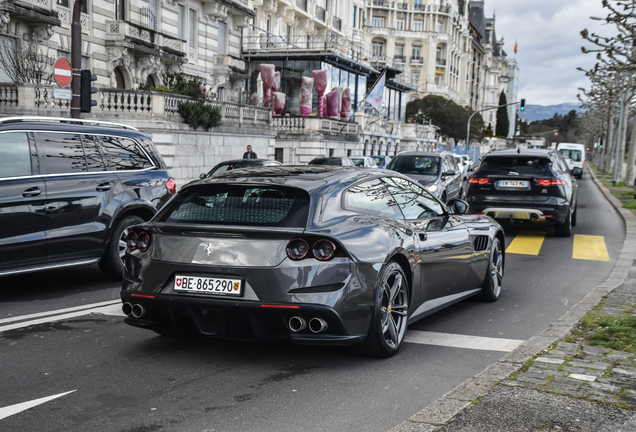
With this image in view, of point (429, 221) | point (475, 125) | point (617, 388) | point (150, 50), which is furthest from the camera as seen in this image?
point (475, 125)

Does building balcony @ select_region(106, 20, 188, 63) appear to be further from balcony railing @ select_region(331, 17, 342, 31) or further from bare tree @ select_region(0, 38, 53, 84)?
balcony railing @ select_region(331, 17, 342, 31)

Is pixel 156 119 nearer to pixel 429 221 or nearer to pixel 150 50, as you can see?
pixel 150 50

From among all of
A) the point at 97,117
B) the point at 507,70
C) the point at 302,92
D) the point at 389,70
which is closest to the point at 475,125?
the point at 389,70

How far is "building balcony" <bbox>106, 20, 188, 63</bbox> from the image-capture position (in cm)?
2778

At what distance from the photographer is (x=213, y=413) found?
3949 mm

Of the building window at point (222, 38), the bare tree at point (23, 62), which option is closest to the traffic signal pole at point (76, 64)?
the bare tree at point (23, 62)

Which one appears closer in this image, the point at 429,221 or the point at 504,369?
the point at 504,369

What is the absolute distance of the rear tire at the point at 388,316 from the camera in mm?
4996

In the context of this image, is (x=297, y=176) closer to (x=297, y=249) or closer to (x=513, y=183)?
(x=297, y=249)

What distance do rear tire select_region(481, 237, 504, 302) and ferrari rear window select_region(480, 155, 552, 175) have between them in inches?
234

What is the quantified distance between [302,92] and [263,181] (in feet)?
131

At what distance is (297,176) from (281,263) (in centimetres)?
98

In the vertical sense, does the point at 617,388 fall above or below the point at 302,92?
below

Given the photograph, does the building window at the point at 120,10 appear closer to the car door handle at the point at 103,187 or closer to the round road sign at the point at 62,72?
the round road sign at the point at 62,72
